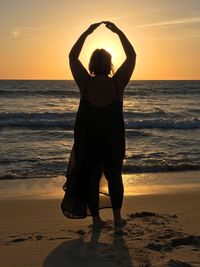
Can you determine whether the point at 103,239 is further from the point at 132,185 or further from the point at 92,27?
the point at 132,185

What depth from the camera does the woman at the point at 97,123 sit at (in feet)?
13.8

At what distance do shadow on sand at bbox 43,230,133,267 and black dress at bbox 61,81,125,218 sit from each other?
0.41m

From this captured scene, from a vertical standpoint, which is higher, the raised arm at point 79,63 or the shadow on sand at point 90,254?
the raised arm at point 79,63

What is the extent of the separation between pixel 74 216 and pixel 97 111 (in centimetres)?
93

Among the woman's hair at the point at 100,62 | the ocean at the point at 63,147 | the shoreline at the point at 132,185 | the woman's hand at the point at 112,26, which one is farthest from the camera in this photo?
the ocean at the point at 63,147

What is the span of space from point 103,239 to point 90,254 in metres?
0.39

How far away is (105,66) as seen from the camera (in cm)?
422

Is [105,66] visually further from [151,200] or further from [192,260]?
Result: [151,200]

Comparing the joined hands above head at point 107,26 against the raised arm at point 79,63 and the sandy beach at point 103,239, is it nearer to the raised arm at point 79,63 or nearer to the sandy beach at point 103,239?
the raised arm at point 79,63

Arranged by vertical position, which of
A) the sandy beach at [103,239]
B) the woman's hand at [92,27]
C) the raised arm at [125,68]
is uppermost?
the woman's hand at [92,27]

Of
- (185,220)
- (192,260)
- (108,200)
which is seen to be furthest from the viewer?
(185,220)

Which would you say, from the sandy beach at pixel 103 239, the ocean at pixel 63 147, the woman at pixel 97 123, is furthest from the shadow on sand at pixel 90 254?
the ocean at pixel 63 147

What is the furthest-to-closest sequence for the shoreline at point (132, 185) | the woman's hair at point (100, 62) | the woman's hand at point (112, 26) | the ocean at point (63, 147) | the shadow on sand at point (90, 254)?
the ocean at point (63, 147) < the shoreline at point (132, 185) < the woman's hand at point (112, 26) < the woman's hair at point (100, 62) < the shadow on sand at point (90, 254)

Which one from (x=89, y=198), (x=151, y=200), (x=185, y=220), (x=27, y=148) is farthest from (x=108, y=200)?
(x=27, y=148)
